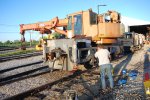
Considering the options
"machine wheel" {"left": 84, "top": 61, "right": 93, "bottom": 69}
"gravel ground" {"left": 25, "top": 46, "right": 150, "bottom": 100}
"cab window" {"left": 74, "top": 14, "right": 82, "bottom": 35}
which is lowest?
"gravel ground" {"left": 25, "top": 46, "right": 150, "bottom": 100}

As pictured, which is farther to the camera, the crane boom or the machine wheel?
the crane boom

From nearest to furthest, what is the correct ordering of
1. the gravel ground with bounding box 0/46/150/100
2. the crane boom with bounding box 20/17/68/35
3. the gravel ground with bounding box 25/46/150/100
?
the gravel ground with bounding box 25/46/150/100 → the gravel ground with bounding box 0/46/150/100 → the crane boom with bounding box 20/17/68/35

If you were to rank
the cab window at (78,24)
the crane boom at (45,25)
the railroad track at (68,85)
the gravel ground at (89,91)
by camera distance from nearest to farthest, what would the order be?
1. the gravel ground at (89,91)
2. the railroad track at (68,85)
3. the cab window at (78,24)
4. the crane boom at (45,25)

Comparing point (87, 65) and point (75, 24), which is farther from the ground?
point (75, 24)

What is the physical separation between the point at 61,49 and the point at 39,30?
604 centimetres

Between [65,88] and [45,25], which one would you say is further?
[45,25]

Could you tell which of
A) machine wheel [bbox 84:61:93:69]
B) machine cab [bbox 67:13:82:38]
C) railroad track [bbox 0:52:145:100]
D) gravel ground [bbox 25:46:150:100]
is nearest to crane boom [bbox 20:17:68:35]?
machine cab [bbox 67:13:82:38]

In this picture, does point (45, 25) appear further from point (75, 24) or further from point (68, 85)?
point (68, 85)

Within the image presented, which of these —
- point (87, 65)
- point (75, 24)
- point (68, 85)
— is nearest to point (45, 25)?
point (75, 24)

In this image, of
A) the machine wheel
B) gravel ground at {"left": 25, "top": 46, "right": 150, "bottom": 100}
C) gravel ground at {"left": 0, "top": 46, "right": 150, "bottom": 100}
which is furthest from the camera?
the machine wheel

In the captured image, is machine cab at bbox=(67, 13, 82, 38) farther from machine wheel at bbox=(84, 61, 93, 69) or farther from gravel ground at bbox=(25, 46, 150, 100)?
gravel ground at bbox=(25, 46, 150, 100)

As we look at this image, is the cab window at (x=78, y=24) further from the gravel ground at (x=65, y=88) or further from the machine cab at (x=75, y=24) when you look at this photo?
the gravel ground at (x=65, y=88)

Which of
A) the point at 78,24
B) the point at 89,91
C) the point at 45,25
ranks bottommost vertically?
the point at 89,91

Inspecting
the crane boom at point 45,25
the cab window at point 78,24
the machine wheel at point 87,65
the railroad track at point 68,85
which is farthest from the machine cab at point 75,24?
the railroad track at point 68,85
